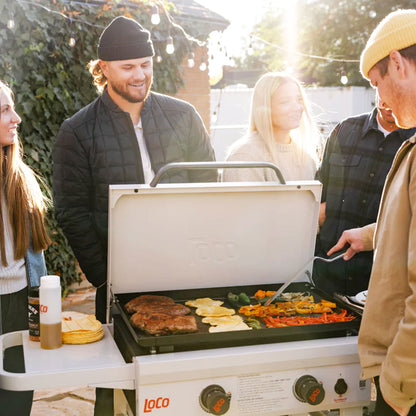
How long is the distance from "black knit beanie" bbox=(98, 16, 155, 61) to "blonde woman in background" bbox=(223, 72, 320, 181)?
2.30 ft

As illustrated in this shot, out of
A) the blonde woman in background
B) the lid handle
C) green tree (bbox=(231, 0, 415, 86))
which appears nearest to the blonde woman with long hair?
the lid handle

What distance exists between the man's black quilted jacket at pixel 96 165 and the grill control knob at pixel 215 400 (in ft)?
4.00

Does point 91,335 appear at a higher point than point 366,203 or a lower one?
lower

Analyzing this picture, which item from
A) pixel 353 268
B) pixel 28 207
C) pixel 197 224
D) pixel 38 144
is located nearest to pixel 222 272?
pixel 197 224

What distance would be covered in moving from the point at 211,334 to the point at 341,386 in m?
0.47

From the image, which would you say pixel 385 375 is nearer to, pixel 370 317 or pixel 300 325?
pixel 370 317

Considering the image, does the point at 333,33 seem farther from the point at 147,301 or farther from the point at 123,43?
the point at 147,301

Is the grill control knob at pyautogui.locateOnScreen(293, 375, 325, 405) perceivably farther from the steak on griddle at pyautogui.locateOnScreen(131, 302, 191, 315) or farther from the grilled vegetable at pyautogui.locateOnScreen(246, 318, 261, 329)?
the steak on griddle at pyautogui.locateOnScreen(131, 302, 191, 315)

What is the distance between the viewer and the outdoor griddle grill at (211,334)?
1.82 meters

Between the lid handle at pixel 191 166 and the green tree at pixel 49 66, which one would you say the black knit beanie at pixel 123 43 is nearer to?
the lid handle at pixel 191 166

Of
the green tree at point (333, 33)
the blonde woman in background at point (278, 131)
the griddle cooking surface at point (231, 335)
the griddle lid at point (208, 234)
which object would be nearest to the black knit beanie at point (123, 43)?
the blonde woman in background at point (278, 131)

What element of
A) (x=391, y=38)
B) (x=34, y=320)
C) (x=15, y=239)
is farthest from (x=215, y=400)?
(x=15, y=239)

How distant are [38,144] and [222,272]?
3.44 metres

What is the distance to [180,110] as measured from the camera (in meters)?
3.34
